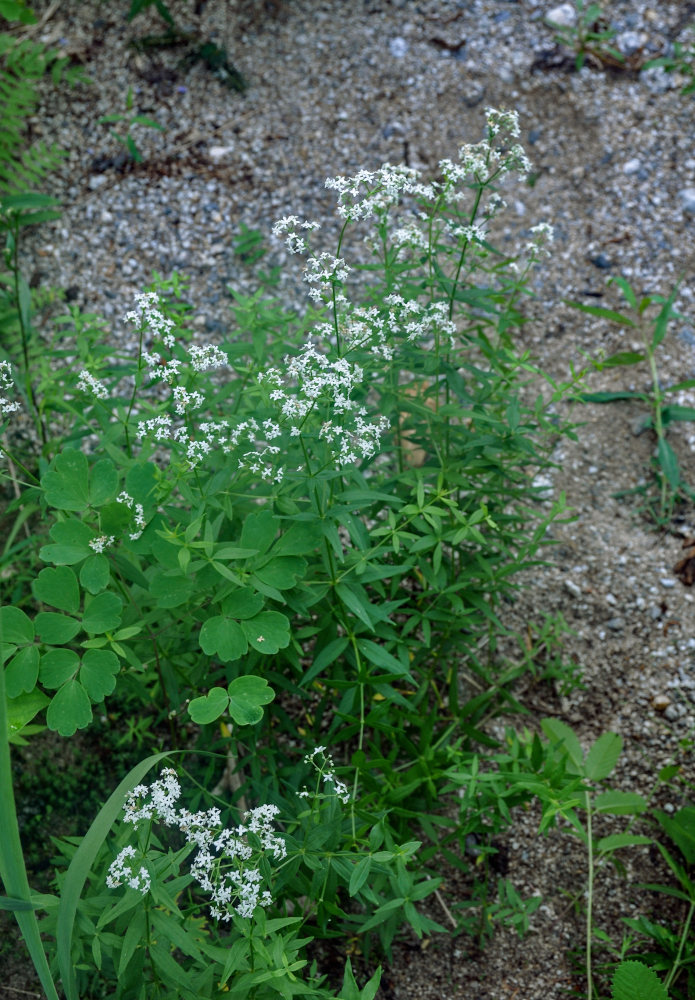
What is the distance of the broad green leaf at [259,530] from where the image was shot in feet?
5.87

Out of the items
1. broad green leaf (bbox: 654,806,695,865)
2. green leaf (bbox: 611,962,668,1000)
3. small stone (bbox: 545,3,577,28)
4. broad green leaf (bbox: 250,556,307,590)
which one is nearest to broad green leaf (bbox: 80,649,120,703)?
broad green leaf (bbox: 250,556,307,590)

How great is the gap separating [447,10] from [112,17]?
5.52 ft

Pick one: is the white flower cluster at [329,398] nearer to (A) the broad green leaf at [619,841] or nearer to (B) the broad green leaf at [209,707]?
(B) the broad green leaf at [209,707]

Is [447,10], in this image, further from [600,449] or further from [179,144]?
[600,449]

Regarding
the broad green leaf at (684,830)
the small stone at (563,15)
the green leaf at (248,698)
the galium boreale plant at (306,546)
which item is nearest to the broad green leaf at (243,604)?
the galium boreale plant at (306,546)

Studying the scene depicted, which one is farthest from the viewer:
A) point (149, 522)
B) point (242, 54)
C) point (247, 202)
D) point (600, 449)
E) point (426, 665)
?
point (242, 54)

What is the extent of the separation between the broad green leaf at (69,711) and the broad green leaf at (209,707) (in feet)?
0.64

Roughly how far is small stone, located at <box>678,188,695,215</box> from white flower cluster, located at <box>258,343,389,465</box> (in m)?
2.42

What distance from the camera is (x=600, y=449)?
3.29 m

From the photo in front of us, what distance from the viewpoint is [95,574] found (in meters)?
1.72

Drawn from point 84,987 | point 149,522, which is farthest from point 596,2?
point 84,987

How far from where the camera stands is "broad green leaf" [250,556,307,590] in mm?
1764

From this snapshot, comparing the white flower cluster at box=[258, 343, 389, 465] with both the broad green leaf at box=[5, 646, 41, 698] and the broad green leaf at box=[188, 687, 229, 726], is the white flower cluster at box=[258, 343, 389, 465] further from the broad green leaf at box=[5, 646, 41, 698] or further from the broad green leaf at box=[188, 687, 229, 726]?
the broad green leaf at box=[5, 646, 41, 698]

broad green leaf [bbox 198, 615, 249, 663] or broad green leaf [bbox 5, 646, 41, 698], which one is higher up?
broad green leaf [bbox 198, 615, 249, 663]
